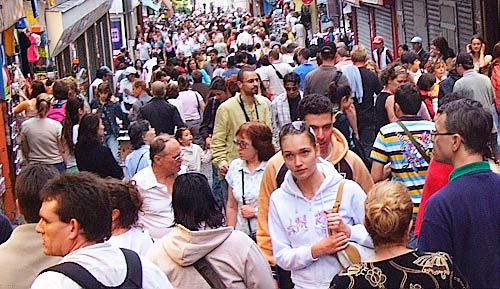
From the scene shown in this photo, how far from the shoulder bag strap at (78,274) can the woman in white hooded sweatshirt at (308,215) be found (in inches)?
64.0

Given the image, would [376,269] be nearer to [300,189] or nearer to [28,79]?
[300,189]

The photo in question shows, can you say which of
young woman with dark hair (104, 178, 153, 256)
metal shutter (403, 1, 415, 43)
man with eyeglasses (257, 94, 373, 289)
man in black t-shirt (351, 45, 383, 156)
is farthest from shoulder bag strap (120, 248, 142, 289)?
metal shutter (403, 1, 415, 43)

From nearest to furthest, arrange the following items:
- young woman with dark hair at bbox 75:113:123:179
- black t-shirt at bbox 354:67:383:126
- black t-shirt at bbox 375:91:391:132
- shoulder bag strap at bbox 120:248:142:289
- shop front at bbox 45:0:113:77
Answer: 1. shoulder bag strap at bbox 120:248:142:289
2. young woman with dark hair at bbox 75:113:123:179
3. black t-shirt at bbox 375:91:391:132
4. black t-shirt at bbox 354:67:383:126
5. shop front at bbox 45:0:113:77

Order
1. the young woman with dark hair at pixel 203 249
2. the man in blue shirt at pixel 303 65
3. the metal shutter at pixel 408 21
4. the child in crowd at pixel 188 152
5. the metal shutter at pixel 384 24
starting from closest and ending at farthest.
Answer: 1. the young woman with dark hair at pixel 203 249
2. the child in crowd at pixel 188 152
3. the man in blue shirt at pixel 303 65
4. the metal shutter at pixel 408 21
5. the metal shutter at pixel 384 24

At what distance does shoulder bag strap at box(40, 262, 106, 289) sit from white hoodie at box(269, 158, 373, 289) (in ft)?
5.36

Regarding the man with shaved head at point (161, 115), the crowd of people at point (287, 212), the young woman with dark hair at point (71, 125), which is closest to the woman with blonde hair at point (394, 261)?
the crowd of people at point (287, 212)

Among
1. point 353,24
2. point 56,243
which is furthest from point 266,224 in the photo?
point 353,24

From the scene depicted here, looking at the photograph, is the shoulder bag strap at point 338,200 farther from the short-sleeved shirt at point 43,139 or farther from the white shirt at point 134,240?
the short-sleeved shirt at point 43,139

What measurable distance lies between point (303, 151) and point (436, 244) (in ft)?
3.71

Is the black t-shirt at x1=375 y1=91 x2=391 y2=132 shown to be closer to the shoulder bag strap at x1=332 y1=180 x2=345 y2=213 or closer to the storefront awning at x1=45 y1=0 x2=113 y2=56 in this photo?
the shoulder bag strap at x1=332 y1=180 x2=345 y2=213

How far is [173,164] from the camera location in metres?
7.53

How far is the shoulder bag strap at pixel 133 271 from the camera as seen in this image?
4156mm

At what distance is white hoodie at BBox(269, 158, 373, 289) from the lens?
5.44m

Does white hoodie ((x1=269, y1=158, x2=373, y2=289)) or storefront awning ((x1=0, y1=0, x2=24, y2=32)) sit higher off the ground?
storefront awning ((x1=0, y1=0, x2=24, y2=32))
